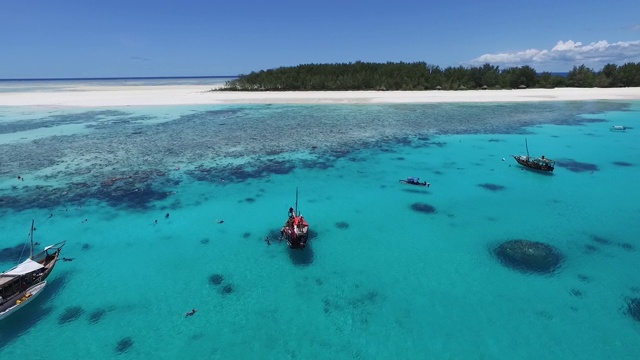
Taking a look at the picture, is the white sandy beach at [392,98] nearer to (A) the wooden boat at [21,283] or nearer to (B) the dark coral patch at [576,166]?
(B) the dark coral patch at [576,166]

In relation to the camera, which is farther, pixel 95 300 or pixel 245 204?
pixel 245 204

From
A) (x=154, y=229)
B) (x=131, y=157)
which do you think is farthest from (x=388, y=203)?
(x=131, y=157)

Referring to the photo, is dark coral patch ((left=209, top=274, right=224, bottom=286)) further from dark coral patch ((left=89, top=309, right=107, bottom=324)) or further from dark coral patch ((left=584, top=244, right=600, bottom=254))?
dark coral patch ((left=584, top=244, right=600, bottom=254))

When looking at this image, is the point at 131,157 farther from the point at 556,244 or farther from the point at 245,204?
the point at 556,244

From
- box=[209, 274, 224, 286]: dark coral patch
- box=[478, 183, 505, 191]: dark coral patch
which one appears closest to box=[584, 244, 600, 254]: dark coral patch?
box=[478, 183, 505, 191]: dark coral patch

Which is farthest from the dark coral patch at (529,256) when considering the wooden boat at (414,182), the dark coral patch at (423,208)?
the wooden boat at (414,182)

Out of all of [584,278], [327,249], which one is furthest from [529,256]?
[327,249]
